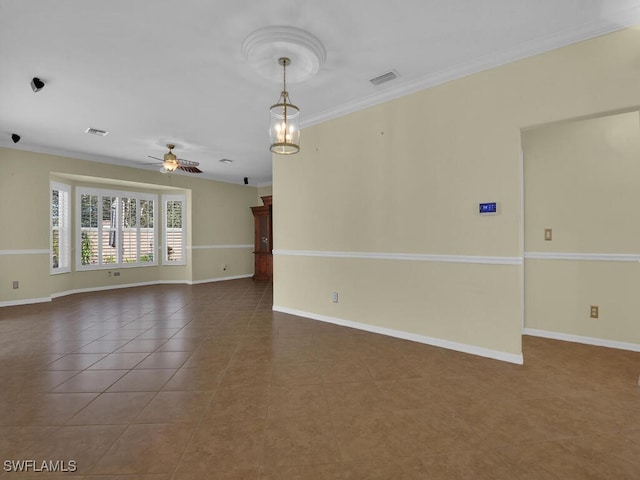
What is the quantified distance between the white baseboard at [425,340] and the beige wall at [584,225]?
1.10m

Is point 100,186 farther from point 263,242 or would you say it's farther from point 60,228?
point 263,242

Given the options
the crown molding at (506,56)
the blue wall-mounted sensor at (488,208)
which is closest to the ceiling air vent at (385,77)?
the crown molding at (506,56)

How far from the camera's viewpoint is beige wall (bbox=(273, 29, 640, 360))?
8.32ft

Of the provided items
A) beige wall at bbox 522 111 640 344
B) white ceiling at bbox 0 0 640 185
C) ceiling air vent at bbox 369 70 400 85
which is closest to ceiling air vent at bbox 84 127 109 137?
white ceiling at bbox 0 0 640 185

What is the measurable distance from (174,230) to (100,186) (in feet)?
6.05

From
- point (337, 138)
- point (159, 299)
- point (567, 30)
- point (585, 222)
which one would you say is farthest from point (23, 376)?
point (585, 222)

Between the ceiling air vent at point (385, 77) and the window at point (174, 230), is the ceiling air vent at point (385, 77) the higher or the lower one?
the higher one

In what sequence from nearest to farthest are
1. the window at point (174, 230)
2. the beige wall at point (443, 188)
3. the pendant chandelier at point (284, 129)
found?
the beige wall at point (443, 188) → the pendant chandelier at point (284, 129) → the window at point (174, 230)

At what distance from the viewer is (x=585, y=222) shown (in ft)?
10.6

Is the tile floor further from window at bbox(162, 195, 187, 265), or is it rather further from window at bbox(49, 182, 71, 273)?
window at bbox(162, 195, 187, 265)

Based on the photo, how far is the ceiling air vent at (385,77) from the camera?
10.1 ft

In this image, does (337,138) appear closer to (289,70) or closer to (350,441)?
(289,70)

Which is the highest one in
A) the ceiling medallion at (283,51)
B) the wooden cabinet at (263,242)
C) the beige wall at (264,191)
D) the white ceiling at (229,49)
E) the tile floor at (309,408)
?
the white ceiling at (229,49)

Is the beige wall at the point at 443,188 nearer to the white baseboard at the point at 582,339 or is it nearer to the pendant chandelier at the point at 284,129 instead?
the white baseboard at the point at 582,339
